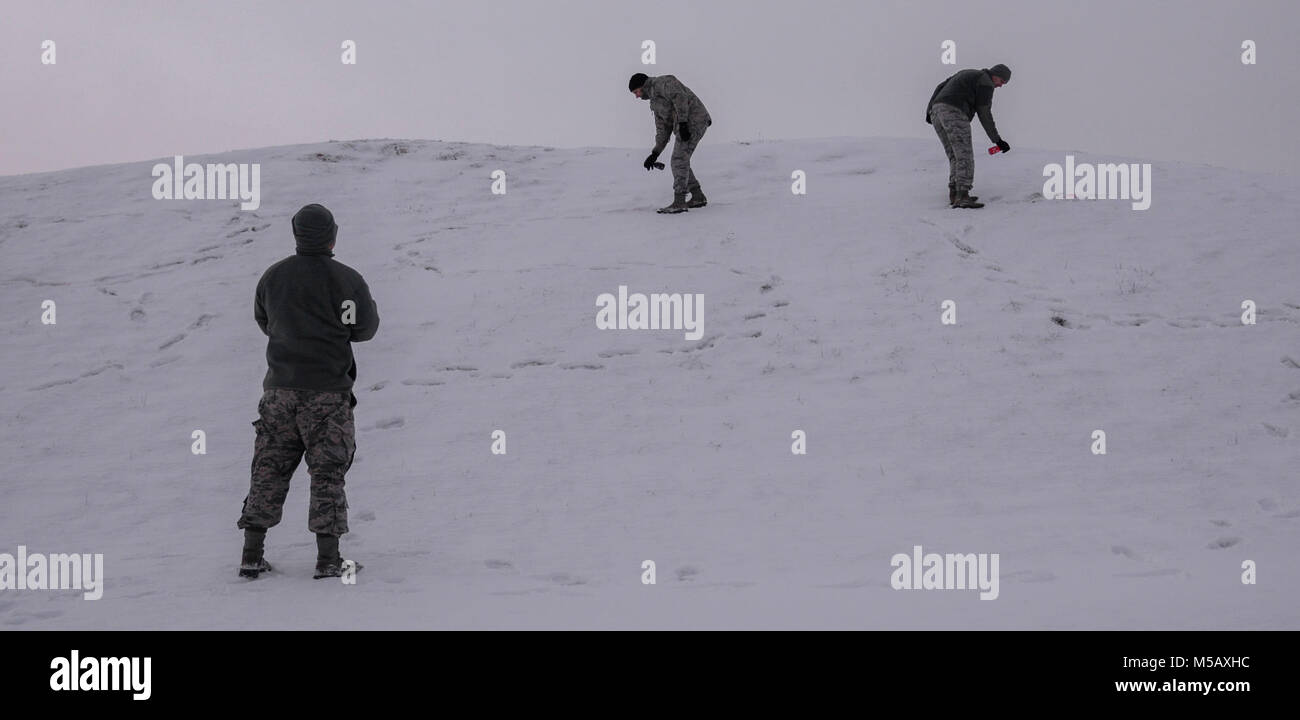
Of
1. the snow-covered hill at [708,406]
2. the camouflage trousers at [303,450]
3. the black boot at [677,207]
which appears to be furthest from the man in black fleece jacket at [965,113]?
the camouflage trousers at [303,450]

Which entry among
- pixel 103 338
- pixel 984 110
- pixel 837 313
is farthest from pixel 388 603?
pixel 984 110

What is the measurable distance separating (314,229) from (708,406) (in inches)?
166

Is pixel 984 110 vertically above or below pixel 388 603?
above

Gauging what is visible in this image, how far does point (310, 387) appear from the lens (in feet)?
18.7

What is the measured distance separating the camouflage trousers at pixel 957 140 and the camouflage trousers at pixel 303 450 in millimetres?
9835

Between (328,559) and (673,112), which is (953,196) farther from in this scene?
(328,559)

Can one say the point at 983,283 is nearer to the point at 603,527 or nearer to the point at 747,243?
the point at 747,243

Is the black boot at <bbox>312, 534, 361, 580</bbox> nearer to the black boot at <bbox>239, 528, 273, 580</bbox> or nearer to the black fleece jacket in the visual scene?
the black boot at <bbox>239, 528, 273, 580</bbox>

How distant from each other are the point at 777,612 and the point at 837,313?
5962mm

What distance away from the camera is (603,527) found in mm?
6891

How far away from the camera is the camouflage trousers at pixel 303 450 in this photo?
5723 millimetres

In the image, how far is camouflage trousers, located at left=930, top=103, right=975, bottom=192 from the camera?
42.6 ft
